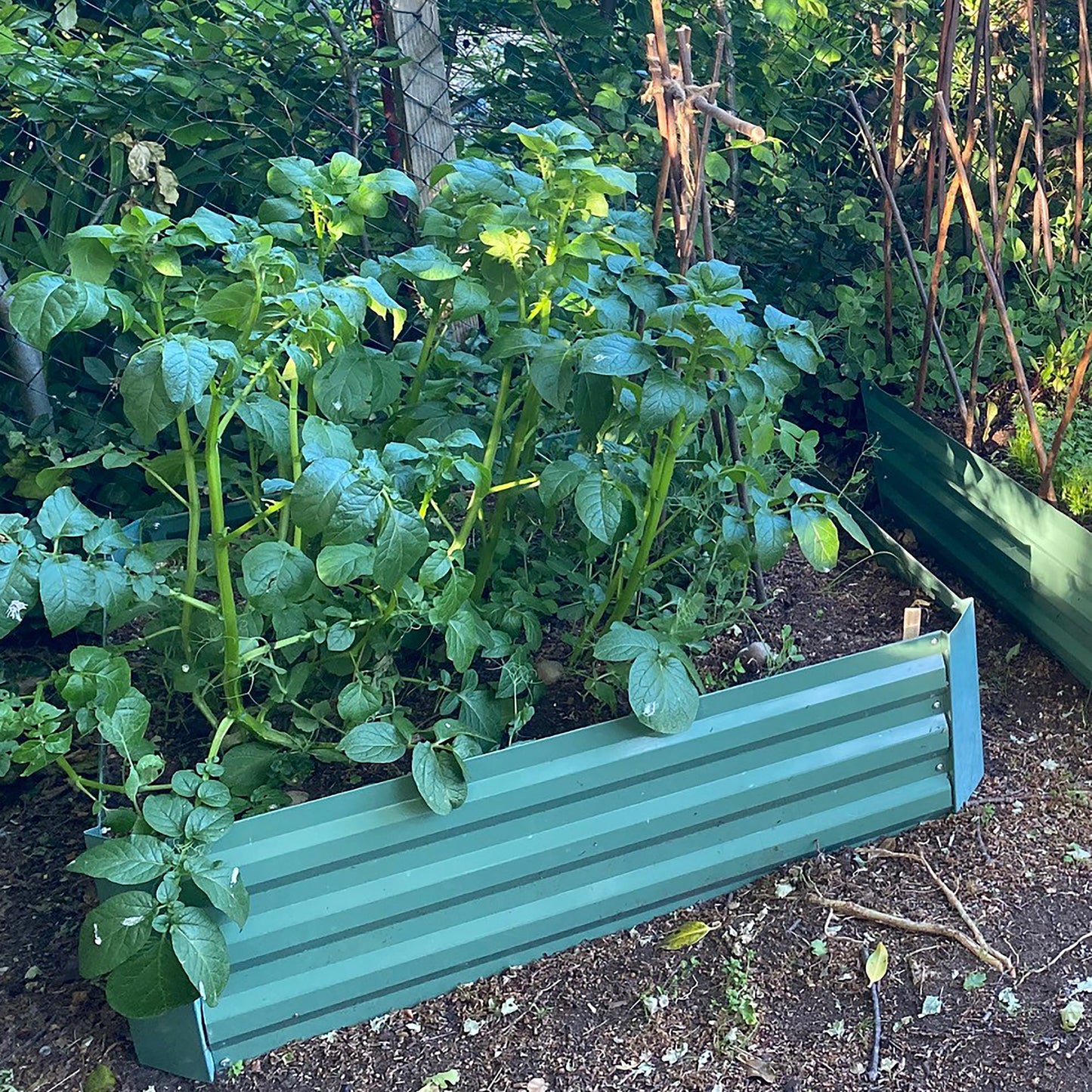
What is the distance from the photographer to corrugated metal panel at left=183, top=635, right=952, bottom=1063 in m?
1.71

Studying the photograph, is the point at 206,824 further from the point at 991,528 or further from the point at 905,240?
the point at 905,240

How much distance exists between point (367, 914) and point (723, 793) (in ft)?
2.01

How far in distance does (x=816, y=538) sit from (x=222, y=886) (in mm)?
1032

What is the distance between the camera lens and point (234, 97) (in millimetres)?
2533

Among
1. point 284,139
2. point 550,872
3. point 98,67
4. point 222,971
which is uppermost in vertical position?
point 98,67

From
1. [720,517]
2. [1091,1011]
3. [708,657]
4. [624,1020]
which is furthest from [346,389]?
[1091,1011]

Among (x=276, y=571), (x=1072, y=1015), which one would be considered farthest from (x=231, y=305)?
(x=1072, y=1015)

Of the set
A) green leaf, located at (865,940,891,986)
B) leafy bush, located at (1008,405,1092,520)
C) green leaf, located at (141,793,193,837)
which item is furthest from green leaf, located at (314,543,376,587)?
leafy bush, located at (1008,405,1092,520)

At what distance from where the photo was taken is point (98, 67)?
2.44 m

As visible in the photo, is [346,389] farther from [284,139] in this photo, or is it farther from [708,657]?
[284,139]

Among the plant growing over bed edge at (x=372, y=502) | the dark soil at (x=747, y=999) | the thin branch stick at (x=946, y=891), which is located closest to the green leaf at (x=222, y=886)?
the plant growing over bed edge at (x=372, y=502)

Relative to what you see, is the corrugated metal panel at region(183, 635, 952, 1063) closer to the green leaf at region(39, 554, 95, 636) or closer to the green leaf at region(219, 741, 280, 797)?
the green leaf at region(219, 741, 280, 797)

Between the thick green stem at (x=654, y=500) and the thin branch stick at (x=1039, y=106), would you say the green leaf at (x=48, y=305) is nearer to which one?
the thick green stem at (x=654, y=500)

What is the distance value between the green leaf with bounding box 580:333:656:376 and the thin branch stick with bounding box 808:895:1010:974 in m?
0.97
